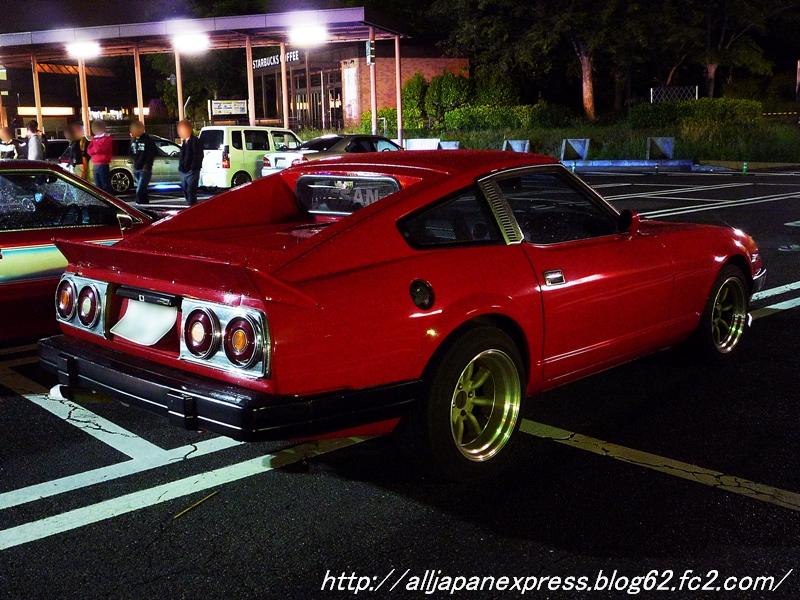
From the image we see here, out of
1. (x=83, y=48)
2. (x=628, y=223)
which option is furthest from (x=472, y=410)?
(x=83, y=48)

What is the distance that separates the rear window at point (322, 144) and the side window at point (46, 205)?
1395 cm

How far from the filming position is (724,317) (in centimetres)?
617

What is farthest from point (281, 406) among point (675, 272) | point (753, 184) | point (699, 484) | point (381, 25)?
point (381, 25)

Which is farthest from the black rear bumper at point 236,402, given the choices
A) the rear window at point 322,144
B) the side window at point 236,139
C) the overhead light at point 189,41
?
the overhead light at point 189,41

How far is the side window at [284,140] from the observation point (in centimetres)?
2223

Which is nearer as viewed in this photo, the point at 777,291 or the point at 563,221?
the point at 563,221

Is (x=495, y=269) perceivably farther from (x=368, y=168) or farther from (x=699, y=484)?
(x=699, y=484)

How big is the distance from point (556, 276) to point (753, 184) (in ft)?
62.1

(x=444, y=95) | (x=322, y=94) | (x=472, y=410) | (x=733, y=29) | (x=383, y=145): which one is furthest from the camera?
(x=322, y=94)

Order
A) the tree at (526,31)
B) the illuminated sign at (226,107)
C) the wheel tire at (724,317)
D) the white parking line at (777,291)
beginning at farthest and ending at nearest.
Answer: the tree at (526,31) → the illuminated sign at (226,107) → the white parking line at (777,291) → the wheel tire at (724,317)

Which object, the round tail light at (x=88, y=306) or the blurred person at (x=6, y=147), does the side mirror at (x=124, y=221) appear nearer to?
the round tail light at (x=88, y=306)

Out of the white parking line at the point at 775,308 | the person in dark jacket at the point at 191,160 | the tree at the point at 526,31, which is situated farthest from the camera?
the tree at the point at 526,31

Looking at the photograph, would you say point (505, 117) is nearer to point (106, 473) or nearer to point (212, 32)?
point (212, 32)

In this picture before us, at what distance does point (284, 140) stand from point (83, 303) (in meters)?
18.7
